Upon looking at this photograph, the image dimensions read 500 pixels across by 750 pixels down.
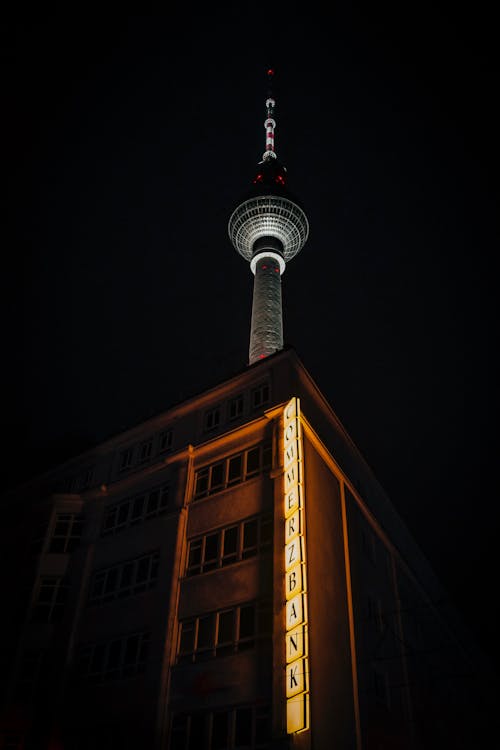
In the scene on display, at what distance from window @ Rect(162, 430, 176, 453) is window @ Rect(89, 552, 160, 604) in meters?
5.71

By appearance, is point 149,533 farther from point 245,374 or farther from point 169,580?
point 245,374

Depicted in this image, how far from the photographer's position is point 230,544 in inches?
859

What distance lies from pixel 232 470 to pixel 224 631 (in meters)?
6.64

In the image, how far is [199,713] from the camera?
18625mm

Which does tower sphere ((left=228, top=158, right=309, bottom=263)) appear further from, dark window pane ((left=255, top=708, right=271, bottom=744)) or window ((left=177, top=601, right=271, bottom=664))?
dark window pane ((left=255, top=708, right=271, bottom=744))

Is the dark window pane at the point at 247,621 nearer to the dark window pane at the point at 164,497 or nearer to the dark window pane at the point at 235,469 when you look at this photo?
the dark window pane at the point at 235,469

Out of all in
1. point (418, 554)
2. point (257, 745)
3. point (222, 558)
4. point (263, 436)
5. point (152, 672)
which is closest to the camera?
point (257, 745)

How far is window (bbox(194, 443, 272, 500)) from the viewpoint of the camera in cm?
2323

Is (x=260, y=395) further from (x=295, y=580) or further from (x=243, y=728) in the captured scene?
(x=243, y=728)

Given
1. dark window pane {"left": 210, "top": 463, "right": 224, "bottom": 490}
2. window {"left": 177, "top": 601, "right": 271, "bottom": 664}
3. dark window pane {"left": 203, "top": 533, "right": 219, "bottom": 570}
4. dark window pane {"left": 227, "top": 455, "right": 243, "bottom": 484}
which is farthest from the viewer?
dark window pane {"left": 210, "top": 463, "right": 224, "bottom": 490}

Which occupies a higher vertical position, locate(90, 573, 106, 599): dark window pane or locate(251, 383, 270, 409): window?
locate(251, 383, 270, 409): window

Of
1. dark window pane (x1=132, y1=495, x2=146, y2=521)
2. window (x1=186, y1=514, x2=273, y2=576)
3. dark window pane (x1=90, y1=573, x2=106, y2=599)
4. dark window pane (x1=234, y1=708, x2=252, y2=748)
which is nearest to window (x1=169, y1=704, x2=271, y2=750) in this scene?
dark window pane (x1=234, y1=708, x2=252, y2=748)

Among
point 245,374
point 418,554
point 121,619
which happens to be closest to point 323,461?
point 245,374

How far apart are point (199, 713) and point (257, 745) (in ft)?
8.67
